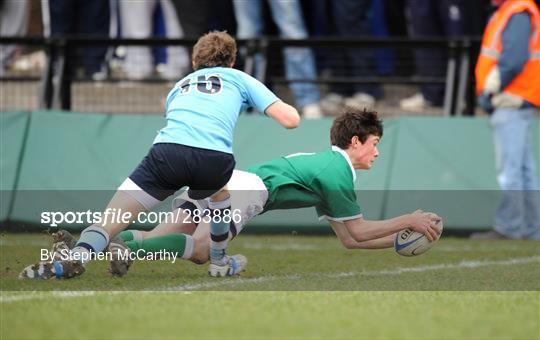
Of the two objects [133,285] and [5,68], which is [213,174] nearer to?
[133,285]

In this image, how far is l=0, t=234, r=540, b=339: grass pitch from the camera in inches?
249

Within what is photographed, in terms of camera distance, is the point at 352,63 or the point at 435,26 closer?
the point at 352,63

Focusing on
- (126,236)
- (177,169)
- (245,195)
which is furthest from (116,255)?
(245,195)

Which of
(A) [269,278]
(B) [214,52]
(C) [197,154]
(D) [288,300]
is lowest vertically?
(A) [269,278]

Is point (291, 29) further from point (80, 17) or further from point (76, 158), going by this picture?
point (76, 158)

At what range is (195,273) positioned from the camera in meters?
8.75

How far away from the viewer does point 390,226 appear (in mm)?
8586

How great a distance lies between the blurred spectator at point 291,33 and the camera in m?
13.2

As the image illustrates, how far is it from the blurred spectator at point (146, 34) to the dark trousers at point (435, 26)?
243 centimetres

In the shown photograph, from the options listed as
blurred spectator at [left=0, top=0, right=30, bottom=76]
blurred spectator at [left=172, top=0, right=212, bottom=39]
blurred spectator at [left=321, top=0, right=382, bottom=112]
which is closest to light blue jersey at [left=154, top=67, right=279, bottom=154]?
blurred spectator at [left=321, top=0, right=382, bottom=112]

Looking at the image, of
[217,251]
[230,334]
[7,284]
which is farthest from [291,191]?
[230,334]

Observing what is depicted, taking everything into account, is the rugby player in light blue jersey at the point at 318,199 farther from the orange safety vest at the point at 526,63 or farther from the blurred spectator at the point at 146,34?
the blurred spectator at the point at 146,34

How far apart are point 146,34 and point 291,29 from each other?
1.78m

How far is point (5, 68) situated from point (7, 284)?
637 centimetres
